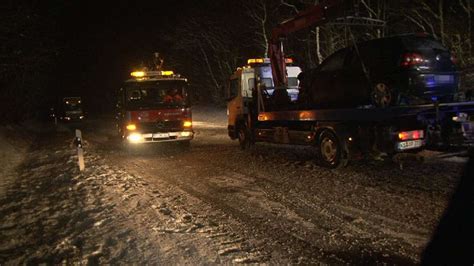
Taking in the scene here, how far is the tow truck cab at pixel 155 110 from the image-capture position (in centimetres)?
1371

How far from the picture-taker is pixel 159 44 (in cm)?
4138

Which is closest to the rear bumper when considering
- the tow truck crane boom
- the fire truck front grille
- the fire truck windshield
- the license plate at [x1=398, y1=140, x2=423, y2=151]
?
the fire truck front grille

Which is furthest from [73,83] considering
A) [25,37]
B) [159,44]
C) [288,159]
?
[288,159]

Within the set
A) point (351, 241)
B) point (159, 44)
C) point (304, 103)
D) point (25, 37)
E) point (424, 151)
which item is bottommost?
point (351, 241)

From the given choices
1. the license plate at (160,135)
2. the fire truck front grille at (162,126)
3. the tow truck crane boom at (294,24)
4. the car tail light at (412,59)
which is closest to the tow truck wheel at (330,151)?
the car tail light at (412,59)

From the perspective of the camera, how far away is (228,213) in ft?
20.7

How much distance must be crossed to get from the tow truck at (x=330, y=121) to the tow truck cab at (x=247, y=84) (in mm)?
34

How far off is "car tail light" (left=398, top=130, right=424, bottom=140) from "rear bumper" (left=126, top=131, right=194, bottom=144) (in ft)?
26.0

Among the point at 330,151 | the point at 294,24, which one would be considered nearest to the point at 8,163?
the point at 294,24

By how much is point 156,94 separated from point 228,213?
8540 millimetres

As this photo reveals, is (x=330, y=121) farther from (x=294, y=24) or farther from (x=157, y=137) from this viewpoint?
(x=157, y=137)

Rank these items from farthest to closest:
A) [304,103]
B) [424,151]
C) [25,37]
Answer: [25,37] < [304,103] < [424,151]

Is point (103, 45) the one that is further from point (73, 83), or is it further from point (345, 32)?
point (345, 32)

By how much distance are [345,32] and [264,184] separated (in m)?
17.3
